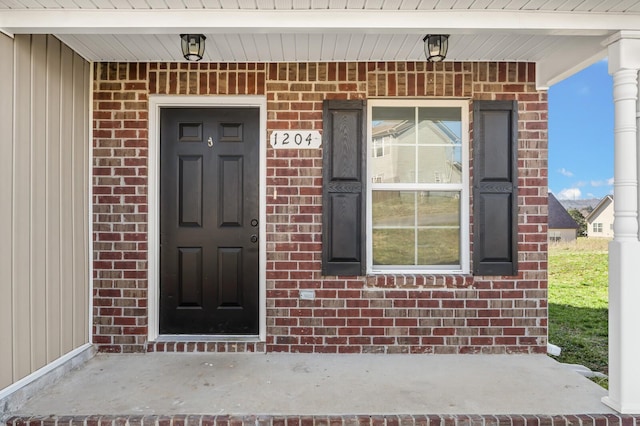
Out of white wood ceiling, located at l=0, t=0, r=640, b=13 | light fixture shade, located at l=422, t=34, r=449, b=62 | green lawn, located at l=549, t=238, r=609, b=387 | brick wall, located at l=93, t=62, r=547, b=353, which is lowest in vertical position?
green lawn, located at l=549, t=238, r=609, b=387

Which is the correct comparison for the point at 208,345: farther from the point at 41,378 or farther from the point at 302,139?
the point at 302,139

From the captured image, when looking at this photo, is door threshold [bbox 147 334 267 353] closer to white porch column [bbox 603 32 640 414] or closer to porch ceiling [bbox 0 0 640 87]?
porch ceiling [bbox 0 0 640 87]

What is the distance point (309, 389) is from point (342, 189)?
1.58 meters

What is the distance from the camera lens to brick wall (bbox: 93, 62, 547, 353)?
360 cm

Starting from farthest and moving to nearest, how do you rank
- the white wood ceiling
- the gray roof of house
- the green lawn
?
the gray roof of house → the green lawn → the white wood ceiling

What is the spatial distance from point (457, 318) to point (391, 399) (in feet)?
3.84

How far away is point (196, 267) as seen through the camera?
3713 mm

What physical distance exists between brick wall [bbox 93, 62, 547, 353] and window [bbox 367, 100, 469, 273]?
19 cm

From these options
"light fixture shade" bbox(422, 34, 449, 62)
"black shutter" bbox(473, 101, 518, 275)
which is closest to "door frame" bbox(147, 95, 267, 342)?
"light fixture shade" bbox(422, 34, 449, 62)

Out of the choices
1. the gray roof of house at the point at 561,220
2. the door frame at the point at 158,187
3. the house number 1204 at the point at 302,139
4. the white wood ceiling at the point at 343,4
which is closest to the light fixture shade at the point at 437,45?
the white wood ceiling at the point at 343,4

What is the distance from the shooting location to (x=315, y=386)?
292cm

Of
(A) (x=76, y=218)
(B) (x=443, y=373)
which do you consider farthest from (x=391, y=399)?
(A) (x=76, y=218)

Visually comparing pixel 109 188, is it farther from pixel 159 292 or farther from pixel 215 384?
pixel 215 384

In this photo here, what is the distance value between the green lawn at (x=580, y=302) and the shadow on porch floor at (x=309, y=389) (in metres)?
1.02
